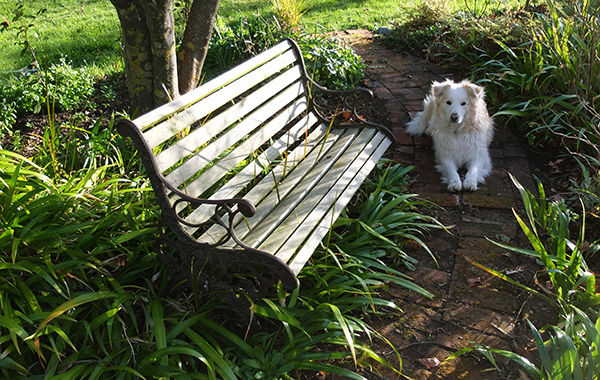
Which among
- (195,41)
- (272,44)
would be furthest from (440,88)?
(272,44)

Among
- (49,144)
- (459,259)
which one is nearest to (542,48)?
(459,259)

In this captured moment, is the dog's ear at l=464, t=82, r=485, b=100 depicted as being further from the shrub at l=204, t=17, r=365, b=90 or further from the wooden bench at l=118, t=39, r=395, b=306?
the shrub at l=204, t=17, r=365, b=90

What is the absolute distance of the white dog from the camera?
4199 millimetres

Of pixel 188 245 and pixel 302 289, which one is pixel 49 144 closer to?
pixel 188 245

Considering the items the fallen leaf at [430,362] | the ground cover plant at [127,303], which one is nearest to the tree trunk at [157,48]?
the ground cover plant at [127,303]

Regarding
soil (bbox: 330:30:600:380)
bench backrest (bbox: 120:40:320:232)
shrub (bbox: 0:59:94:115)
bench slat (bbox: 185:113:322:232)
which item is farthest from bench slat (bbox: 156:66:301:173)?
shrub (bbox: 0:59:94:115)

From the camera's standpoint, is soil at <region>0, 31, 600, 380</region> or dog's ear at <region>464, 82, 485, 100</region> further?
dog's ear at <region>464, 82, 485, 100</region>

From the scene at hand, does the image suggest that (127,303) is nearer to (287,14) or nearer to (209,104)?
(209,104)

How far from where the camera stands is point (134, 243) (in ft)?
10.5

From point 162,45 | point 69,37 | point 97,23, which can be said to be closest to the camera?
point 162,45

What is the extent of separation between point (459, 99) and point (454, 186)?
0.75 metres

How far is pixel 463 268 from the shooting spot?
3.41m

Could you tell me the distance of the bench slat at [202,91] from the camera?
2758 mm

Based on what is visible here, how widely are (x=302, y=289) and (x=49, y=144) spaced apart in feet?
6.95
